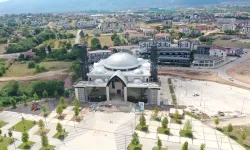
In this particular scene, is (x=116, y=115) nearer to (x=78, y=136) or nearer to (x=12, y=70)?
(x=78, y=136)

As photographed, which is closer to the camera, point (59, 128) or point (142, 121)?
point (59, 128)

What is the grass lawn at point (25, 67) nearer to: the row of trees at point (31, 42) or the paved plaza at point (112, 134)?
the row of trees at point (31, 42)

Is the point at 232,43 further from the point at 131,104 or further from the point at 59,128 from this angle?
the point at 59,128

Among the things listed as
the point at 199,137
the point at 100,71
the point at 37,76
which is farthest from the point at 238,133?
the point at 37,76

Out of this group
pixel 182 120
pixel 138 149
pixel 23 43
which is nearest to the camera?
pixel 138 149

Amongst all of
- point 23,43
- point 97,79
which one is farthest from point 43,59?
point 97,79

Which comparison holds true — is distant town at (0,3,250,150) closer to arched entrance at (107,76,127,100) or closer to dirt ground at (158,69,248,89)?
arched entrance at (107,76,127,100)
